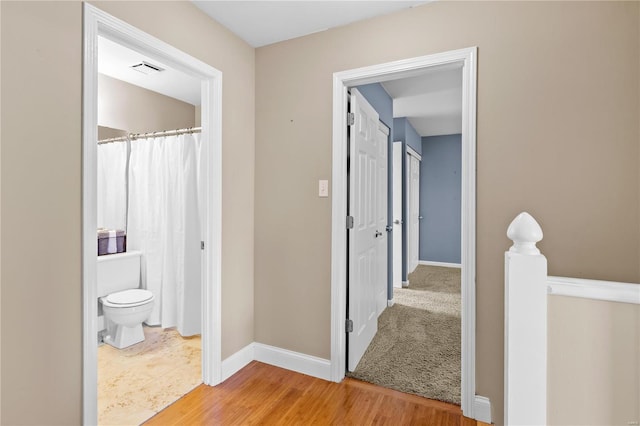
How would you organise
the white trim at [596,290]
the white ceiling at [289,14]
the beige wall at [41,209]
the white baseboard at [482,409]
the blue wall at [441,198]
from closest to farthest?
1. the white trim at [596,290]
2. the beige wall at [41,209]
3. the white baseboard at [482,409]
4. the white ceiling at [289,14]
5. the blue wall at [441,198]

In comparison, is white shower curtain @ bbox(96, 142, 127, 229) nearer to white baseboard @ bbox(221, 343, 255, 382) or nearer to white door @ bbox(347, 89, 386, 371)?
white baseboard @ bbox(221, 343, 255, 382)

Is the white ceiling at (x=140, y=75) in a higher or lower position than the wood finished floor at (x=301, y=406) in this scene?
higher

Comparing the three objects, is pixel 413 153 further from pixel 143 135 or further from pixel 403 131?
pixel 143 135

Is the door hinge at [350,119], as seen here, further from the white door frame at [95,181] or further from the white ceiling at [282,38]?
the white door frame at [95,181]

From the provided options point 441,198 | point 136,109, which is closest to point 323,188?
point 136,109

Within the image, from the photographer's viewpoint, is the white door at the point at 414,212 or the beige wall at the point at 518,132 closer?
the beige wall at the point at 518,132

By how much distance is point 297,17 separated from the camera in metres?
→ 2.15

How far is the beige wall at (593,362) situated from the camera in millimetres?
856

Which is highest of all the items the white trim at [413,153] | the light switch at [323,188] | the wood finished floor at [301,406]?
the white trim at [413,153]

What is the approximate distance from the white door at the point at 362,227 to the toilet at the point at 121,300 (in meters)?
1.75

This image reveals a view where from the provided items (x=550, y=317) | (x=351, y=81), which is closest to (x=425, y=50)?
(x=351, y=81)

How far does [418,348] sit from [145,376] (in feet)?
6.97

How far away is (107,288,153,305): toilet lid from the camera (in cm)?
→ 269

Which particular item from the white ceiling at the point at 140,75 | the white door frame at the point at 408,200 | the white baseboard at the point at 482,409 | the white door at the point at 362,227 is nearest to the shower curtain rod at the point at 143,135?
the white ceiling at the point at 140,75
